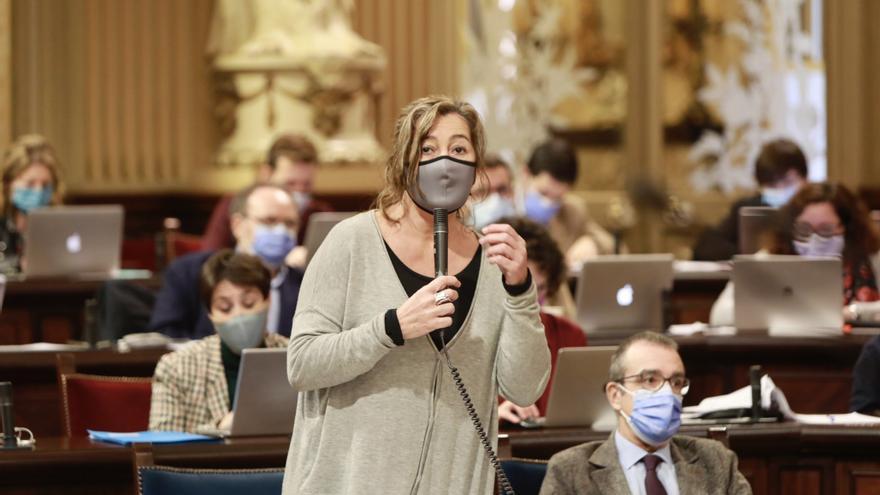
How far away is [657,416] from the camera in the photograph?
163 inches

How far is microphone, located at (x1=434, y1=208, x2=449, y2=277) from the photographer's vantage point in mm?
3203

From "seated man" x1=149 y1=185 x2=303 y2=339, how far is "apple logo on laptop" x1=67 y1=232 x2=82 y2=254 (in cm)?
102

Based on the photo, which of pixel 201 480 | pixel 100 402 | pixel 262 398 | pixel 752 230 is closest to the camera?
pixel 201 480

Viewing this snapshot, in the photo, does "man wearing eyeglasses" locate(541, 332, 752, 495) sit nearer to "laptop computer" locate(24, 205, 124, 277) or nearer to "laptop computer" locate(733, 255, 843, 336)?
"laptop computer" locate(733, 255, 843, 336)

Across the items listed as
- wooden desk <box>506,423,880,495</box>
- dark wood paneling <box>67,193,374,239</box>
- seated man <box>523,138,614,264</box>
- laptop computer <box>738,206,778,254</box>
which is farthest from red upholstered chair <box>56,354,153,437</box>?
dark wood paneling <box>67,193,374,239</box>

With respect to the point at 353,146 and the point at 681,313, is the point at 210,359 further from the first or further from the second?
the point at 353,146

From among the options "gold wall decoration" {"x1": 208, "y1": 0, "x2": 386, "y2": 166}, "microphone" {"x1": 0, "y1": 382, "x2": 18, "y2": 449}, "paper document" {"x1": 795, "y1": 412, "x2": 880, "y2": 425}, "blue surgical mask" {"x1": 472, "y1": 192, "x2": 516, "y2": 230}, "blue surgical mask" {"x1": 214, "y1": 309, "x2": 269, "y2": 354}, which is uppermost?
"gold wall decoration" {"x1": 208, "y1": 0, "x2": 386, "y2": 166}

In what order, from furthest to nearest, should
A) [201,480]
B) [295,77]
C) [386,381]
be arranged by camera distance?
[295,77] < [201,480] < [386,381]

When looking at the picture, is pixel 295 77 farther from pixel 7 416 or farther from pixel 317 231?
pixel 7 416

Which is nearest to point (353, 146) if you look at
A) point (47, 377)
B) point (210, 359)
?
point (47, 377)

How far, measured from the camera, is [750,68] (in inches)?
452

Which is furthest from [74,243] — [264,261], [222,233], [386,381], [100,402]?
[386,381]

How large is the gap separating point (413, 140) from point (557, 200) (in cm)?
531

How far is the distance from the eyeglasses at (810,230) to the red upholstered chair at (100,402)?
9.20 feet
